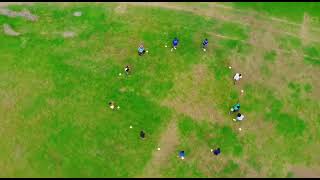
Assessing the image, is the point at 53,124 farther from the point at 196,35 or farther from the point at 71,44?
the point at 196,35

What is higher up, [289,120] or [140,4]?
[140,4]

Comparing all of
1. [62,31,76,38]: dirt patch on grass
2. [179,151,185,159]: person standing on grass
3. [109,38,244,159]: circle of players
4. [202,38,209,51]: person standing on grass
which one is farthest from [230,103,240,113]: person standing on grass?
[62,31,76,38]: dirt patch on grass

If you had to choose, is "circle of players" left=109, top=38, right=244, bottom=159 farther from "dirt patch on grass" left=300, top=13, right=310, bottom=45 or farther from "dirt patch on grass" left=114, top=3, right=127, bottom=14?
"dirt patch on grass" left=300, top=13, right=310, bottom=45

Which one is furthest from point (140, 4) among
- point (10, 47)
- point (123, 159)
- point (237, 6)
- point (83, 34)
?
point (123, 159)

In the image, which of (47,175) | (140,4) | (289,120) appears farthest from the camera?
(140,4)

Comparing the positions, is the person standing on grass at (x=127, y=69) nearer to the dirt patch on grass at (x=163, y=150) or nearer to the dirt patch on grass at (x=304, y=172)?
the dirt patch on grass at (x=163, y=150)

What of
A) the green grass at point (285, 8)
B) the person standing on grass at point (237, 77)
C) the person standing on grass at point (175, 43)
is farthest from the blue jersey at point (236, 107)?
the green grass at point (285, 8)
